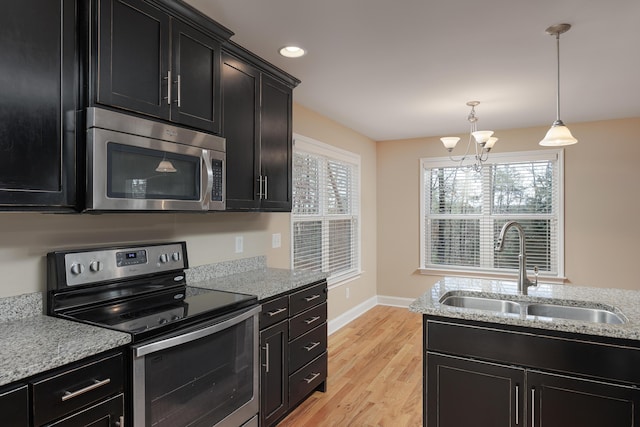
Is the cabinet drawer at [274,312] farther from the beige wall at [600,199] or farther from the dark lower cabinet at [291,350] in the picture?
the beige wall at [600,199]

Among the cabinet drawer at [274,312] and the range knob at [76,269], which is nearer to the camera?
the range knob at [76,269]

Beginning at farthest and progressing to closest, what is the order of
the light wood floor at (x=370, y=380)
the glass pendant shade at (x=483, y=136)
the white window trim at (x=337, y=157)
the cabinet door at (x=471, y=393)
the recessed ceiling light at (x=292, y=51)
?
the white window trim at (x=337, y=157), the glass pendant shade at (x=483, y=136), the light wood floor at (x=370, y=380), the recessed ceiling light at (x=292, y=51), the cabinet door at (x=471, y=393)

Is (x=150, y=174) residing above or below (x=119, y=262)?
above

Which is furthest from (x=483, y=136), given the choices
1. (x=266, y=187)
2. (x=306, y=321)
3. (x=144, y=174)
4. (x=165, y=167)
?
(x=144, y=174)

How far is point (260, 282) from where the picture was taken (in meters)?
2.61

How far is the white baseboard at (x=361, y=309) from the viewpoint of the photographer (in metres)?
4.48

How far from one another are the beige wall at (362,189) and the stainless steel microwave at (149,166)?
1.77m

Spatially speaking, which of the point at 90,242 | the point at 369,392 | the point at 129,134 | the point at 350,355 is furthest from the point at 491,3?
the point at 350,355

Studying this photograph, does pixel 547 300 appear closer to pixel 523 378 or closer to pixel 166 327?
pixel 523 378

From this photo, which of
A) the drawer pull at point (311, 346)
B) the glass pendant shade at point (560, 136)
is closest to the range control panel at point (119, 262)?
the drawer pull at point (311, 346)

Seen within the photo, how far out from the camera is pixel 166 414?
1661 millimetres

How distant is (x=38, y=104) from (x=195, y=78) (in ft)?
2.65

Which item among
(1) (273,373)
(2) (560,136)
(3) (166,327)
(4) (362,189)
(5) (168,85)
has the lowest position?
(1) (273,373)

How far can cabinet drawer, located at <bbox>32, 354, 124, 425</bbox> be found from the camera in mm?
1236
